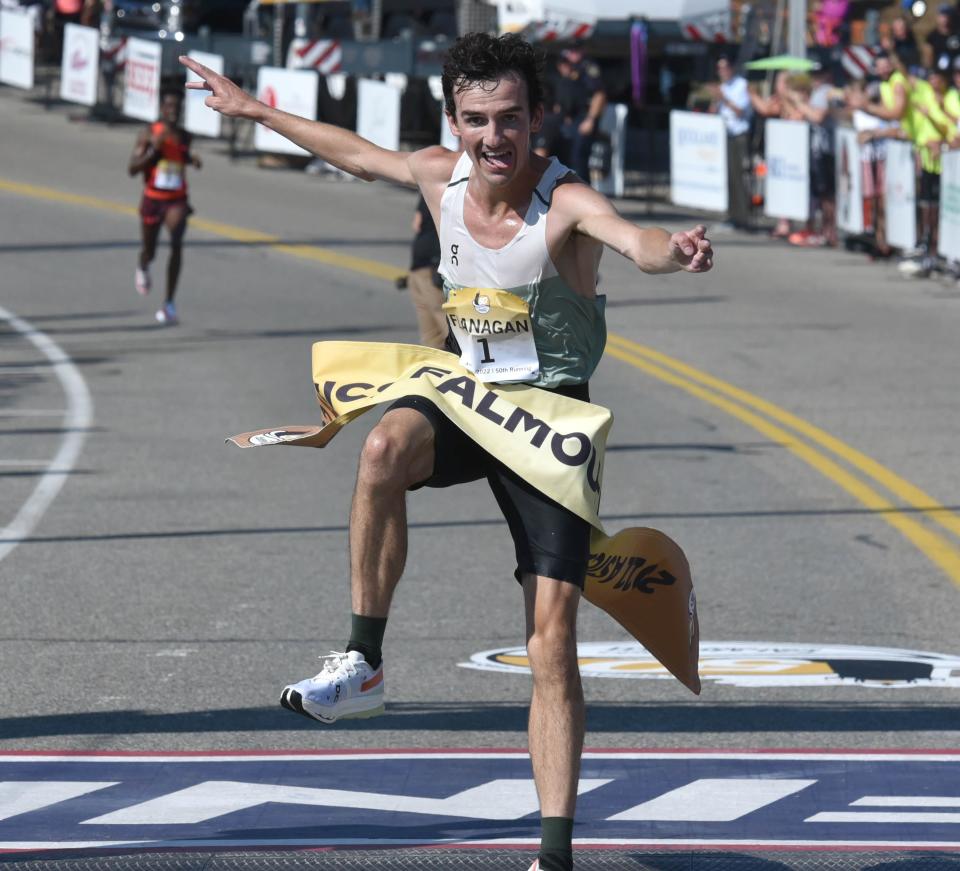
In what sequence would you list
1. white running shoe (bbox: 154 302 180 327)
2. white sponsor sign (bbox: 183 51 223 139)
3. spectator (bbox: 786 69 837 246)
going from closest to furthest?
white running shoe (bbox: 154 302 180 327), spectator (bbox: 786 69 837 246), white sponsor sign (bbox: 183 51 223 139)

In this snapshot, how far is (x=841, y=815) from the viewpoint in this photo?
5895 millimetres

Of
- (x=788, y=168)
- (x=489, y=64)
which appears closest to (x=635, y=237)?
→ (x=489, y=64)

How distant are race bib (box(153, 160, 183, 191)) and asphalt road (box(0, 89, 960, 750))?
132cm

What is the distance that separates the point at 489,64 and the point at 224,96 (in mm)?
1048

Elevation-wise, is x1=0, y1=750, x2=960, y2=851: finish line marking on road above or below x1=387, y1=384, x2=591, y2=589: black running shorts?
below

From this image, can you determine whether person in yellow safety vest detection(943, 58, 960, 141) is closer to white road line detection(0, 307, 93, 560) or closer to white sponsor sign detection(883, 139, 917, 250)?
white sponsor sign detection(883, 139, 917, 250)

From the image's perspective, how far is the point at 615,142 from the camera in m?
27.1

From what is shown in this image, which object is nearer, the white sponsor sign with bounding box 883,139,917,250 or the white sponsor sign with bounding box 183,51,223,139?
the white sponsor sign with bounding box 883,139,917,250

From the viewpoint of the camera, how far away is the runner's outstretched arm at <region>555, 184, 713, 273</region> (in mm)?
4637

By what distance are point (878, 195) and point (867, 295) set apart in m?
2.34

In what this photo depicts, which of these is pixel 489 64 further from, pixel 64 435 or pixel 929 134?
pixel 929 134

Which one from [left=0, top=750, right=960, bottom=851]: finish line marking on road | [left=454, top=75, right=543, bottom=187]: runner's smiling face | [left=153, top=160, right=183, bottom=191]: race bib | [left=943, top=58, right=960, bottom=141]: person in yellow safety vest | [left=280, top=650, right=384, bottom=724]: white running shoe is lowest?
[left=0, top=750, right=960, bottom=851]: finish line marking on road

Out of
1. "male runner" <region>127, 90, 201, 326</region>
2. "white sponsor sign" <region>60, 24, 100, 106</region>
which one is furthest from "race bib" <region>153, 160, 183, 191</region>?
"white sponsor sign" <region>60, 24, 100, 106</region>

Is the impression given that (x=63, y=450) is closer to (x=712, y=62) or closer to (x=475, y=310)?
(x=475, y=310)
